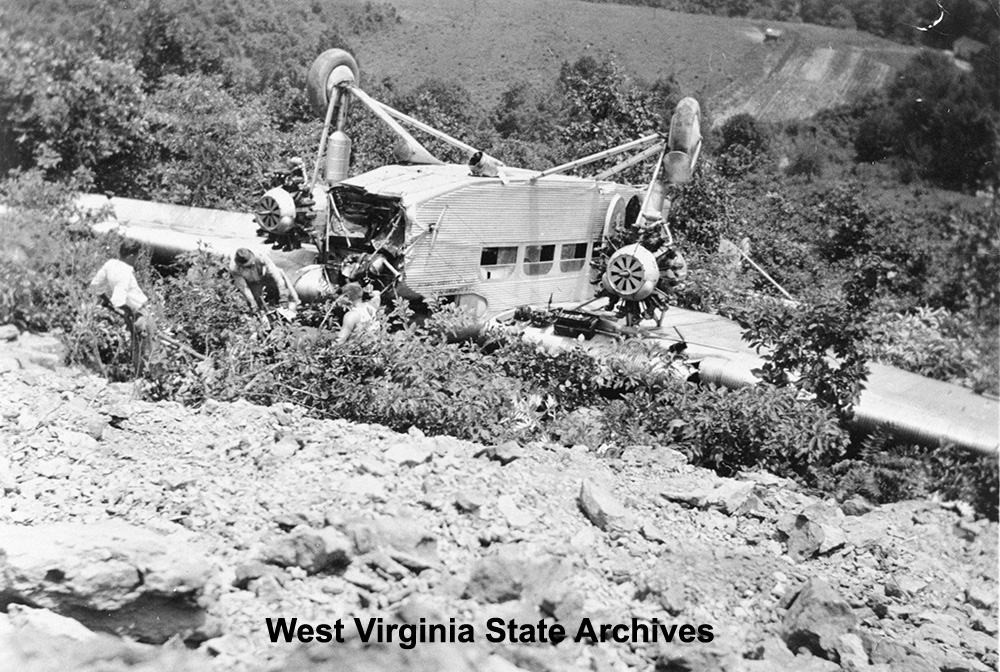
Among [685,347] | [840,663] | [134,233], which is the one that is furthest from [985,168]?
[134,233]

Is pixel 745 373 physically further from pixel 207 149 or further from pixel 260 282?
pixel 207 149

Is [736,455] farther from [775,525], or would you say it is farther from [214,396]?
[214,396]

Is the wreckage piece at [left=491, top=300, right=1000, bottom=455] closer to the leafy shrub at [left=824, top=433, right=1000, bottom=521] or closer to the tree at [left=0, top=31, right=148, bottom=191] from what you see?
the leafy shrub at [left=824, top=433, right=1000, bottom=521]

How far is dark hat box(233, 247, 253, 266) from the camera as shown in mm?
9398

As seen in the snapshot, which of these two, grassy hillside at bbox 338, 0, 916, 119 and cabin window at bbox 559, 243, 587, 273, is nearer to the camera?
cabin window at bbox 559, 243, 587, 273

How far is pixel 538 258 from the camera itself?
38.4 feet

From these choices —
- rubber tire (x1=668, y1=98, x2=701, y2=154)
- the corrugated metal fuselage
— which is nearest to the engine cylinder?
the corrugated metal fuselage

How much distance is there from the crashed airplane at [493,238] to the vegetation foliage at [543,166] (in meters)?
0.73

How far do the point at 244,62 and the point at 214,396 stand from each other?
489 inches

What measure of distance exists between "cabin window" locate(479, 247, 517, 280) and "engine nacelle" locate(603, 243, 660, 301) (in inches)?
52.3

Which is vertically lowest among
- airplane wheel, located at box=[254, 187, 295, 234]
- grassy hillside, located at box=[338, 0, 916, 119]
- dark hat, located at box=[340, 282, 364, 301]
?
dark hat, located at box=[340, 282, 364, 301]

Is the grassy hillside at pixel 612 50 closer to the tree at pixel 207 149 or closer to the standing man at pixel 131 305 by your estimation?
the tree at pixel 207 149

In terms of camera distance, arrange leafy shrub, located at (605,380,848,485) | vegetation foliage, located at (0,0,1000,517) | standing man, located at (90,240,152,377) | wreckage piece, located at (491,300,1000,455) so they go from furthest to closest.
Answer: standing man, located at (90,240,152,377)
leafy shrub, located at (605,380,848,485)
vegetation foliage, located at (0,0,1000,517)
wreckage piece, located at (491,300,1000,455)

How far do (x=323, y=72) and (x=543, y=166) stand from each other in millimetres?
5078
